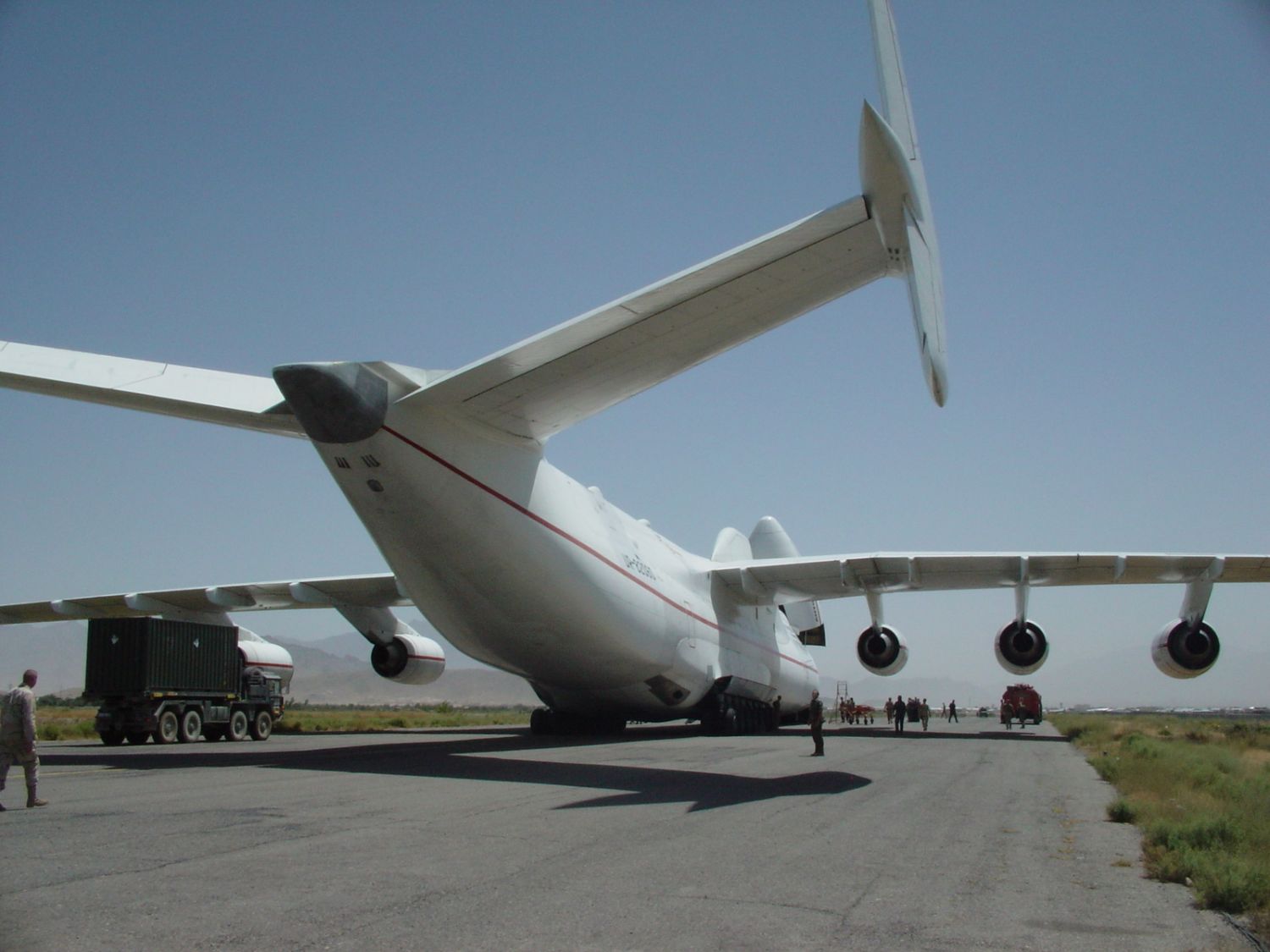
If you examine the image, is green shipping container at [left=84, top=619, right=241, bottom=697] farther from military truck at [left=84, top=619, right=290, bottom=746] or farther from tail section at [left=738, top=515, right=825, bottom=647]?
tail section at [left=738, top=515, right=825, bottom=647]

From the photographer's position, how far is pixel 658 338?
34.6 feet

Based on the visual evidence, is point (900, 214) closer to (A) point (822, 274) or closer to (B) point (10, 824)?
(A) point (822, 274)

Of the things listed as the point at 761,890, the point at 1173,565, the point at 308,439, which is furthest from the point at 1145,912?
the point at 1173,565

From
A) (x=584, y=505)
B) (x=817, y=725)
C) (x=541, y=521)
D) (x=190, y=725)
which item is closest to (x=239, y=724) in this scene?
(x=190, y=725)

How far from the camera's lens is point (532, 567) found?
13398 millimetres

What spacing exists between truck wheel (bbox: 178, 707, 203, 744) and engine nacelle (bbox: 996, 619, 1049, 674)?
15.3 metres

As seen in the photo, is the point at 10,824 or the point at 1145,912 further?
the point at 10,824

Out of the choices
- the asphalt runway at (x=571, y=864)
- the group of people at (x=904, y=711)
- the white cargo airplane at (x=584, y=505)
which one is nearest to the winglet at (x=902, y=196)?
the white cargo airplane at (x=584, y=505)

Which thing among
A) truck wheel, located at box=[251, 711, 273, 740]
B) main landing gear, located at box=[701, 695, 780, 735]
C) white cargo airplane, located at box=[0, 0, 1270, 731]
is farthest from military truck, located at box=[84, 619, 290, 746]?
main landing gear, located at box=[701, 695, 780, 735]

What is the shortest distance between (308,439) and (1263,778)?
12.8 meters

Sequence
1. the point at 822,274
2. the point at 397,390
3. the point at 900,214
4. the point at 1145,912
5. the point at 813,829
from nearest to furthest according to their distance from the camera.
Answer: the point at 1145,912, the point at 813,829, the point at 900,214, the point at 822,274, the point at 397,390

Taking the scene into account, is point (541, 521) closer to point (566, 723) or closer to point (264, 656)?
point (566, 723)

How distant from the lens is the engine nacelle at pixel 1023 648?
62.4 feet

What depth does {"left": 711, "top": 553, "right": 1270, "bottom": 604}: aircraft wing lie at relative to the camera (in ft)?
64.5
